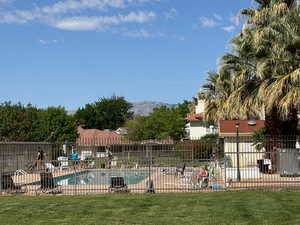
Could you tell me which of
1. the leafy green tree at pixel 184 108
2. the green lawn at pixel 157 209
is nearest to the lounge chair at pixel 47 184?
the green lawn at pixel 157 209

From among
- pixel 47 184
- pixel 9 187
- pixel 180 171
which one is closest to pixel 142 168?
pixel 180 171

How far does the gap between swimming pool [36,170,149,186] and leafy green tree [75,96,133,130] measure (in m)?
84.3

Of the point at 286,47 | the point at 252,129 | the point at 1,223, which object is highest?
the point at 286,47

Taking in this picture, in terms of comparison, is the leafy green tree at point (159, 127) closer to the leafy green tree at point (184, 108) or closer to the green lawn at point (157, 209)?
the leafy green tree at point (184, 108)

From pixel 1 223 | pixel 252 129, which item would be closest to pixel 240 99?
pixel 1 223

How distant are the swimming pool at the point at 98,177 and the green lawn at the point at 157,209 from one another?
417cm

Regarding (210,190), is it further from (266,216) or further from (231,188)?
(266,216)

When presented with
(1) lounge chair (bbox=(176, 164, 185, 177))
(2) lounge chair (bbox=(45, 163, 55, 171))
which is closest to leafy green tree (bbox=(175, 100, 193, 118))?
(1) lounge chair (bbox=(176, 164, 185, 177))

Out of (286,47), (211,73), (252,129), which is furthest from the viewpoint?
(211,73)

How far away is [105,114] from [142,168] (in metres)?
93.7

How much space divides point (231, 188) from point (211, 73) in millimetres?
24706

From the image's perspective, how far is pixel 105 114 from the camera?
372 feet

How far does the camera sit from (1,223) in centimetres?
1197

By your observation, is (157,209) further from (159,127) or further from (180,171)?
(159,127)
